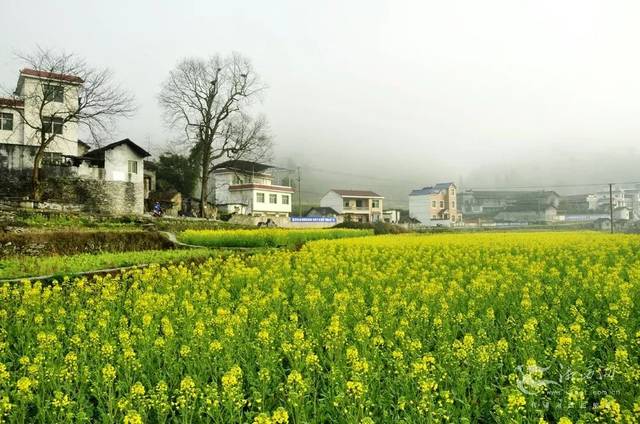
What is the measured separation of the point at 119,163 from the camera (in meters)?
Result: 38.5

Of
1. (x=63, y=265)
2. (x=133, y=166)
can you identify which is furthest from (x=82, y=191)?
(x=63, y=265)

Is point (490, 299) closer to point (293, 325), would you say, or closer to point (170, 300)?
point (293, 325)

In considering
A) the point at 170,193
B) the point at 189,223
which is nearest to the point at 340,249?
the point at 189,223

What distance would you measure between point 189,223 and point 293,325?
93.4 ft

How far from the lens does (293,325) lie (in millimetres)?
5938

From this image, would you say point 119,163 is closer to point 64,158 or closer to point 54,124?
point 64,158

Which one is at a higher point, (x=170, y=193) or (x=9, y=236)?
(x=170, y=193)

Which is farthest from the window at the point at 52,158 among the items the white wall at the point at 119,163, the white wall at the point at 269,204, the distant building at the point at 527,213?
the distant building at the point at 527,213

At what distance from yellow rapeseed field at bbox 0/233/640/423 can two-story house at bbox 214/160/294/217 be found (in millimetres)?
49009

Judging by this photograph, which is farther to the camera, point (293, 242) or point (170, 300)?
point (293, 242)

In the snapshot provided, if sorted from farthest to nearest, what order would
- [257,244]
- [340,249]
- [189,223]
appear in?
[189,223], [257,244], [340,249]

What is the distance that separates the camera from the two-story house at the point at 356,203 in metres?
76.4

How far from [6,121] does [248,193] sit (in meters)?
27.1

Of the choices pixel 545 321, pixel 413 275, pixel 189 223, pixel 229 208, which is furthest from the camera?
pixel 229 208
